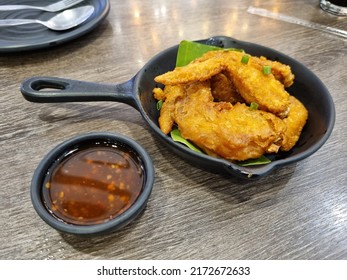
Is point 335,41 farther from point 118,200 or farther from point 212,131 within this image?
point 118,200

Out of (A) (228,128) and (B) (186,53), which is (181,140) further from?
(B) (186,53)

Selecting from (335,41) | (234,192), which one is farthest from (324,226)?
(335,41)

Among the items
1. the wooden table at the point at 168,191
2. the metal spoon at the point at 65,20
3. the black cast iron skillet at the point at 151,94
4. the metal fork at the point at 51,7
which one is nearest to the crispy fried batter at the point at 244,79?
the black cast iron skillet at the point at 151,94

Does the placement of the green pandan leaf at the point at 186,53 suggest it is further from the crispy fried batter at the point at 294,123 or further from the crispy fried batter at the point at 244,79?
the crispy fried batter at the point at 294,123

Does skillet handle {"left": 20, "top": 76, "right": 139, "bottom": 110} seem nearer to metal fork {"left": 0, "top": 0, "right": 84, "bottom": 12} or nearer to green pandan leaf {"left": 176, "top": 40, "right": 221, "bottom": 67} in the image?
green pandan leaf {"left": 176, "top": 40, "right": 221, "bottom": 67}

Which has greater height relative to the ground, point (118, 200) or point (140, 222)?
point (118, 200)

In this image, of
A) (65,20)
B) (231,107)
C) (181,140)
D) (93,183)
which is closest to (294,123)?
(231,107)
